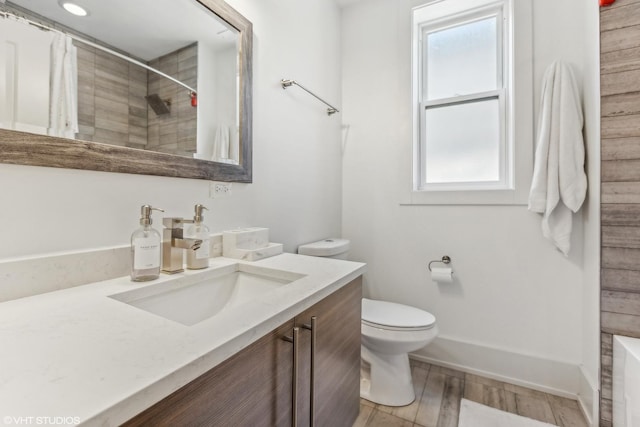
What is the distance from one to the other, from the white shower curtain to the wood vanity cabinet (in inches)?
30.0

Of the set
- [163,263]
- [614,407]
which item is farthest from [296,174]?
[614,407]

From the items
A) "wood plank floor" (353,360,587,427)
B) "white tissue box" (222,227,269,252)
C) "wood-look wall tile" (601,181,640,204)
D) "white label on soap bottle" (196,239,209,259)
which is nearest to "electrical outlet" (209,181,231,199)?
"white tissue box" (222,227,269,252)

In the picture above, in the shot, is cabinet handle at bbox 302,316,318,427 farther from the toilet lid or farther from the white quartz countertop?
the toilet lid

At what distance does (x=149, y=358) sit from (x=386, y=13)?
2439mm

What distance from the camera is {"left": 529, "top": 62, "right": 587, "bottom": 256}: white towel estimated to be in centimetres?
146

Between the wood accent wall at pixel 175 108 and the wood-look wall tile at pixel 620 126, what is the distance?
1.76m

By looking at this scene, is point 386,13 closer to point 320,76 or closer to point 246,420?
point 320,76

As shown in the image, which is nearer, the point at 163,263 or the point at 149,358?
the point at 149,358

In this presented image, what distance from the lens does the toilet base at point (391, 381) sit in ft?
4.99

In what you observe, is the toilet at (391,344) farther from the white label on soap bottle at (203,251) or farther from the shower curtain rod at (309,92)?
the shower curtain rod at (309,92)

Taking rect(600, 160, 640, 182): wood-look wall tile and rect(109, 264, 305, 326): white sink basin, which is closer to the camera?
rect(109, 264, 305, 326): white sink basin

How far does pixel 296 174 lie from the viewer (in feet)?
5.68

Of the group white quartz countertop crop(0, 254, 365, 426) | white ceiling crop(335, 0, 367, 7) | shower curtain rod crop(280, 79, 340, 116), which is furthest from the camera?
white ceiling crop(335, 0, 367, 7)

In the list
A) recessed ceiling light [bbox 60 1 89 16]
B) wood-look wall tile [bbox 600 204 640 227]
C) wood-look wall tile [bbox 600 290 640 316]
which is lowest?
wood-look wall tile [bbox 600 290 640 316]
